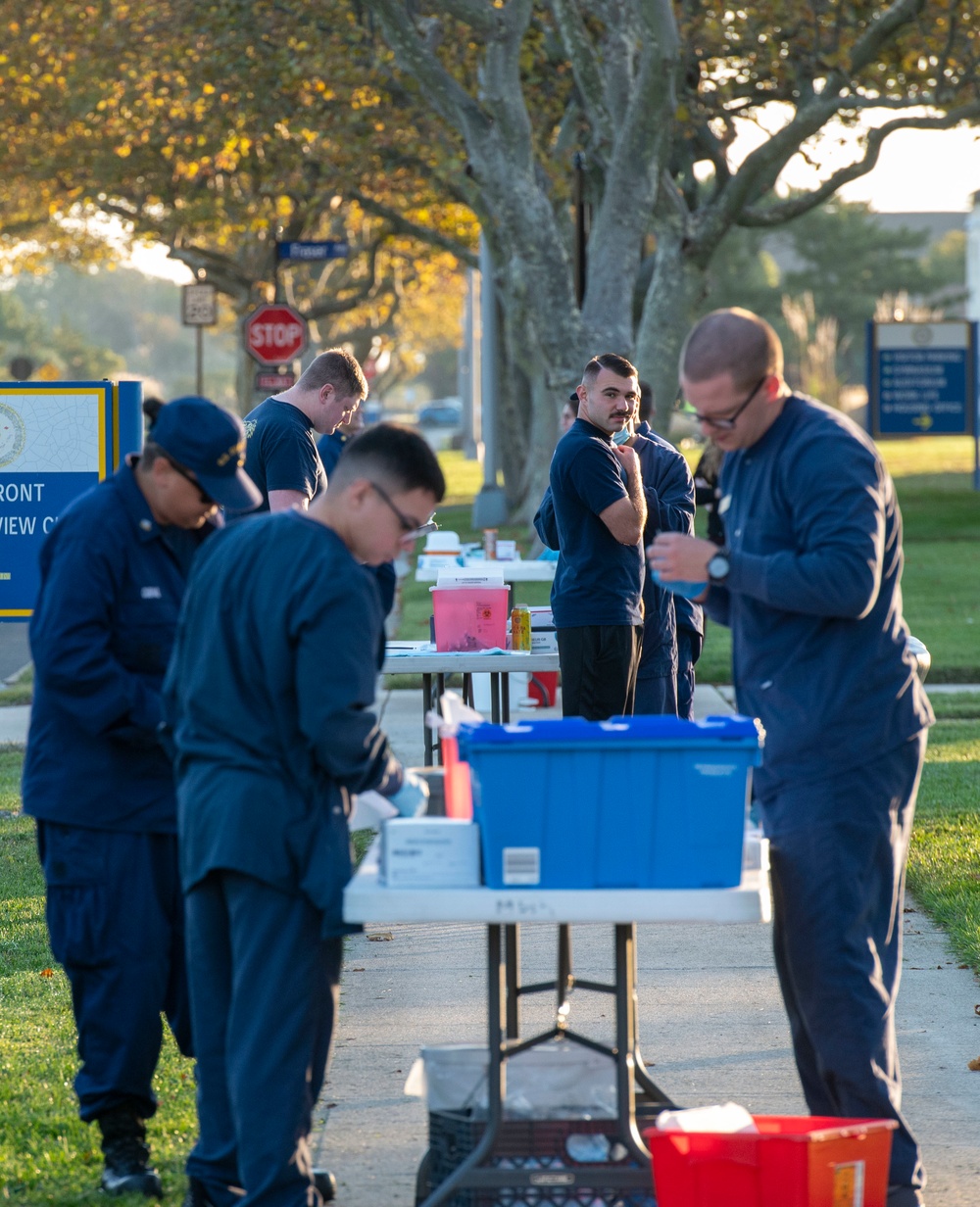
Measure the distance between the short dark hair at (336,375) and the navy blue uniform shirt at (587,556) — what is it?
0.89 meters

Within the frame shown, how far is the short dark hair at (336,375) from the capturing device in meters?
7.04

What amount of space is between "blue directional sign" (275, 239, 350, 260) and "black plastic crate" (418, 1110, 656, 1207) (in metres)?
19.8

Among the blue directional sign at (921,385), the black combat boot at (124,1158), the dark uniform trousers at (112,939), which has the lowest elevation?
the black combat boot at (124,1158)

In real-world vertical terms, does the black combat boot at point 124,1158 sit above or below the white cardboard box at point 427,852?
below

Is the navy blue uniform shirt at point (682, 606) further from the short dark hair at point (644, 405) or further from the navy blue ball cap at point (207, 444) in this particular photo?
the navy blue ball cap at point (207, 444)

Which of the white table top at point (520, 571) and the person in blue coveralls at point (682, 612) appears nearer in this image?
the person in blue coveralls at point (682, 612)

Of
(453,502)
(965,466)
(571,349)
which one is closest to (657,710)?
(571,349)

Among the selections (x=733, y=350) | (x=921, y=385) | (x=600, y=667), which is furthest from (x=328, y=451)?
(x=921, y=385)

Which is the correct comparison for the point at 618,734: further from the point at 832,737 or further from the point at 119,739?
the point at 119,739

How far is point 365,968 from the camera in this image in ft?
21.4

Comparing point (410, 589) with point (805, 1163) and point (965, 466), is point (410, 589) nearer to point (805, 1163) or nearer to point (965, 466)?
point (805, 1163)

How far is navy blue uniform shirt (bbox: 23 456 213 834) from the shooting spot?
13.5 ft

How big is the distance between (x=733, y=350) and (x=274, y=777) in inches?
54.5

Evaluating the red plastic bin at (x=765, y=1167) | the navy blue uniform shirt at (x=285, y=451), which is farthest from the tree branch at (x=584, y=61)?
the red plastic bin at (x=765, y=1167)
